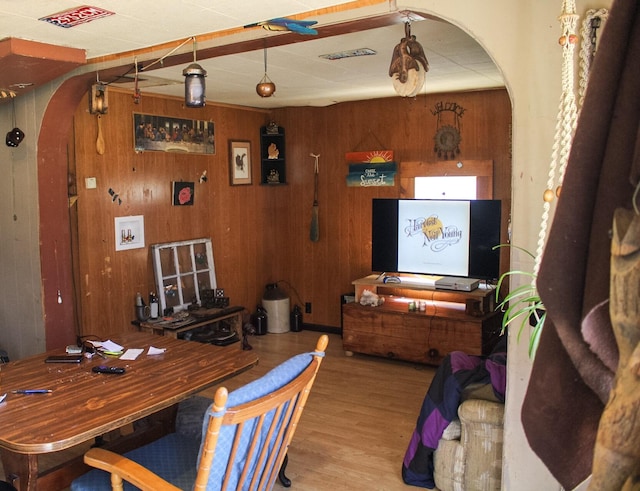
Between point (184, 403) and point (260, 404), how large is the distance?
1146 millimetres

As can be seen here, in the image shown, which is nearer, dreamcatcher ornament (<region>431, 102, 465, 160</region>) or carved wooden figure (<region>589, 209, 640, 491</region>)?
carved wooden figure (<region>589, 209, 640, 491</region>)

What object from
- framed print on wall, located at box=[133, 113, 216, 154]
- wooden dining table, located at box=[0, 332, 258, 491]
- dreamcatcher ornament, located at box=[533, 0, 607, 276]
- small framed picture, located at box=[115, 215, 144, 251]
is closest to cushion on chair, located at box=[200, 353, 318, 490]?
wooden dining table, located at box=[0, 332, 258, 491]

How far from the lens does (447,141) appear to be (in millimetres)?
5555

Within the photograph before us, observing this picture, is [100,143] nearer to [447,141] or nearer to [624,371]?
[447,141]

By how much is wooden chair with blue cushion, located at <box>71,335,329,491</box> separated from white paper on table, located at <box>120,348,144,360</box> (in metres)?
0.62

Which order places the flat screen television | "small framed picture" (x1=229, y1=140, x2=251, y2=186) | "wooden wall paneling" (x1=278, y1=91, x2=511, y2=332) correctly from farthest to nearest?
"small framed picture" (x1=229, y1=140, x2=251, y2=186) → "wooden wall paneling" (x1=278, y1=91, x2=511, y2=332) → the flat screen television

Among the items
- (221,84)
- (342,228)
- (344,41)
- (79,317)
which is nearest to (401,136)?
(342,228)

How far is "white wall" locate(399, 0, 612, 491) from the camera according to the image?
2285mm

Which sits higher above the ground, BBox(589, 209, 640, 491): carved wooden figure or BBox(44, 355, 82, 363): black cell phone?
BBox(589, 209, 640, 491): carved wooden figure

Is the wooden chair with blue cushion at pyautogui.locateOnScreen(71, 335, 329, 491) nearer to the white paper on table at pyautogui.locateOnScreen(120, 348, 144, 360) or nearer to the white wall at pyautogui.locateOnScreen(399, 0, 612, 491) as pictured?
the white paper on table at pyautogui.locateOnScreen(120, 348, 144, 360)

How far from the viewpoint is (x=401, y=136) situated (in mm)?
5816

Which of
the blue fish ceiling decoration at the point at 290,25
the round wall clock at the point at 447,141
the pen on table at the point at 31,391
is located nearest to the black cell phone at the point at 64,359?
the pen on table at the point at 31,391

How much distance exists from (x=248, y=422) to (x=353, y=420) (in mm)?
2232

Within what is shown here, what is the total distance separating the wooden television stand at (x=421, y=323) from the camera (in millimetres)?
A: 4980
